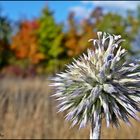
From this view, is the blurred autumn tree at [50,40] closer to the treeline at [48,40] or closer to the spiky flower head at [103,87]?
the treeline at [48,40]

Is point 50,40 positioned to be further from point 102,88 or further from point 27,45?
point 102,88

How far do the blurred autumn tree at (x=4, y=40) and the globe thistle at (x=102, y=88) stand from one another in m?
42.4

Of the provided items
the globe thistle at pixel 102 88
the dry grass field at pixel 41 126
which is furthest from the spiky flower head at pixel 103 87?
the dry grass field at pixel 41 126

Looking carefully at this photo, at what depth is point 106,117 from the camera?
140 centimetres

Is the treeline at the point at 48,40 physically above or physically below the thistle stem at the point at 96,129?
above

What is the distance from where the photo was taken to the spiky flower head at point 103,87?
145 cm

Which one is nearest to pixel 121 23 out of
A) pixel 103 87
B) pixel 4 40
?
pixel 4 40

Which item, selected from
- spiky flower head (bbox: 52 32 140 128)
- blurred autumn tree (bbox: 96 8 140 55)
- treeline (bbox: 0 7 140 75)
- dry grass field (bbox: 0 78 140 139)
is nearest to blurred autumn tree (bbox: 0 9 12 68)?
treeline (bbox: 0 7 140 75)

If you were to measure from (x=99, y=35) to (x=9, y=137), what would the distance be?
5.97 m

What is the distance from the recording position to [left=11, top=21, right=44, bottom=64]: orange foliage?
145 feet

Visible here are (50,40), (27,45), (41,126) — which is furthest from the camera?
(50,40)

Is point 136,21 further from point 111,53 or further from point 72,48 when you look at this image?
point 111,53

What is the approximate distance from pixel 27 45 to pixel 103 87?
141ft

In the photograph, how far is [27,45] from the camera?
44.1 m
